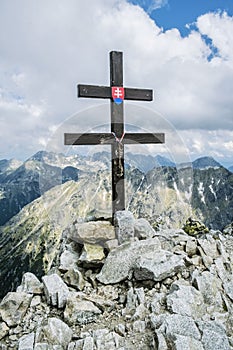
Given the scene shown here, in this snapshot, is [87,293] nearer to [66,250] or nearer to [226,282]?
[66,250]

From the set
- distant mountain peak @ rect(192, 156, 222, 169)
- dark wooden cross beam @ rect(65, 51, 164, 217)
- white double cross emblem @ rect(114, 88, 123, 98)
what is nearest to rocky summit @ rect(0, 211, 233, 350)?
dark wooden cross beam @ rect(65, 51, 164, 217)

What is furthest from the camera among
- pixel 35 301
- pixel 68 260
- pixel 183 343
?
pixel 68 260

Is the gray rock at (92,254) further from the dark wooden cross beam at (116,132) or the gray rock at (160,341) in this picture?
the gray rock at (160,341)

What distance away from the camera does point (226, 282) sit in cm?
795

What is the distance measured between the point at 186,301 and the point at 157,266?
50.1 inches

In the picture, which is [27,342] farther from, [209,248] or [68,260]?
[209,248]

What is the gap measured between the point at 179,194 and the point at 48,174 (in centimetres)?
742

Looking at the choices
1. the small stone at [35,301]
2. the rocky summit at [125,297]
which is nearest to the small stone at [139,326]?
the rocky summit at [125,297]

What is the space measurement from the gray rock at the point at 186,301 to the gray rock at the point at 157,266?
0.46m

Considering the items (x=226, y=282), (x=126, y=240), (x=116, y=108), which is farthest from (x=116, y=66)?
(x=226, y=282)

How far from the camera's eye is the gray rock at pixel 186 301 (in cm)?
629

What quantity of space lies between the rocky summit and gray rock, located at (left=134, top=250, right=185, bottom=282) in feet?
0.09

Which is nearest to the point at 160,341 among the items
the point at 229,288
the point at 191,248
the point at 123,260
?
the point at 123,260

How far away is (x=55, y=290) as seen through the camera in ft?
24.0
